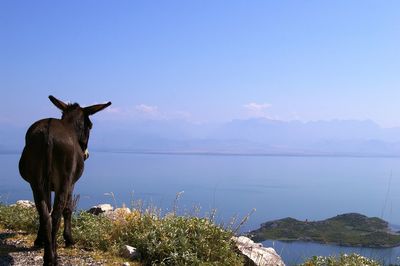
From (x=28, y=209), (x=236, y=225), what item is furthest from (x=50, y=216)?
(x=28, y=209)

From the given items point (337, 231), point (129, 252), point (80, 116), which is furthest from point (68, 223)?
point (337, 231)

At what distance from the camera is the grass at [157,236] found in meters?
9.59

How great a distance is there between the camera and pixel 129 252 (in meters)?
9.90

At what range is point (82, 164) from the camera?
9555mm

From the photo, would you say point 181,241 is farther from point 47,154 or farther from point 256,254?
point 47,154

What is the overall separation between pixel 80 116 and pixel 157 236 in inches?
118

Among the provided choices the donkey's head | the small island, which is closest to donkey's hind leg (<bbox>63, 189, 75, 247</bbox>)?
the donkey's head

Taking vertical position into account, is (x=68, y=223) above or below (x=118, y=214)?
above

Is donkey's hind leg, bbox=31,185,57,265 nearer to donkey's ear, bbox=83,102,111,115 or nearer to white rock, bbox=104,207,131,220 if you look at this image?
donkey's ear, bbox=83,102,111,115

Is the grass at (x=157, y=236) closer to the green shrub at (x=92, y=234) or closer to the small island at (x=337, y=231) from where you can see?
the green shrub at (x=92, y=234)

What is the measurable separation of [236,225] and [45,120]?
4.86m

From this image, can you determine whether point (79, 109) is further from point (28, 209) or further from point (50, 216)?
point (28, 209)

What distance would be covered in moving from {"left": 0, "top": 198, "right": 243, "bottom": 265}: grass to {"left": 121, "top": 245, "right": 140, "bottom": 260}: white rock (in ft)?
0.38

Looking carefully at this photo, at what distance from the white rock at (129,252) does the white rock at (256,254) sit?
2292mm
